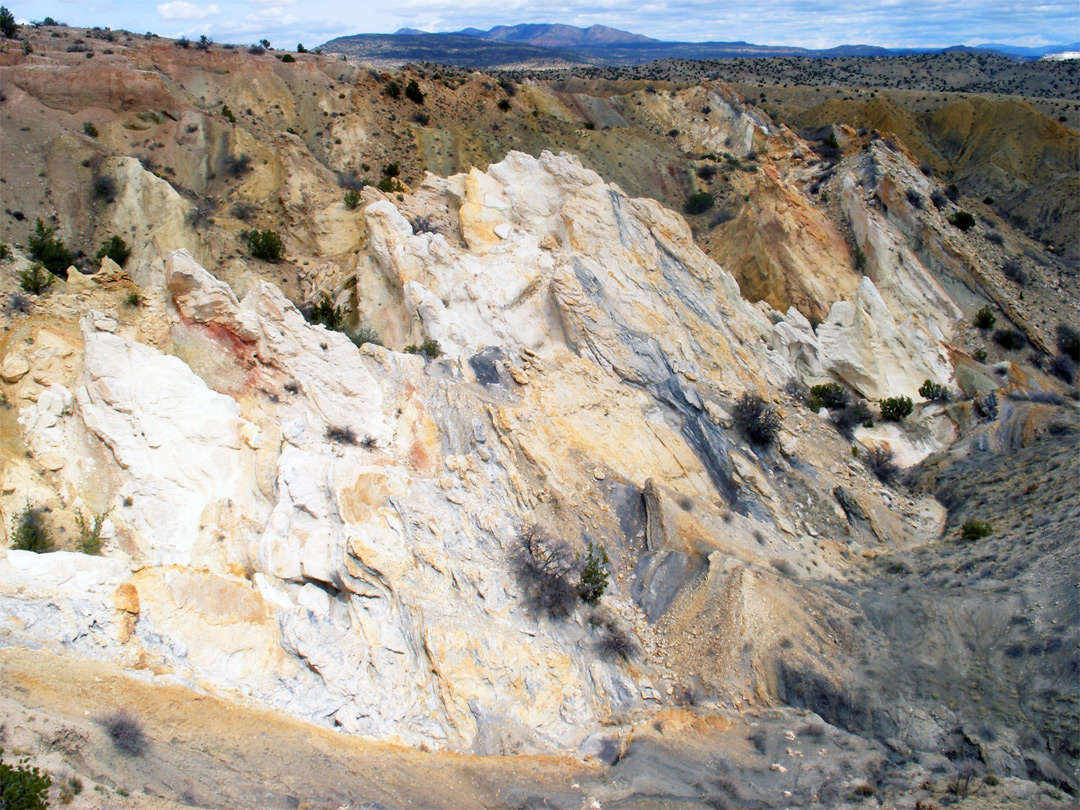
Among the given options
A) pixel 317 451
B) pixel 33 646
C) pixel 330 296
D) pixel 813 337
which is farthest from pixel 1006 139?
pixel 33 646

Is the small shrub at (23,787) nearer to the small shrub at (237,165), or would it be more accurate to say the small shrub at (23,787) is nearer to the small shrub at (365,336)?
the small shrub at (365,336)

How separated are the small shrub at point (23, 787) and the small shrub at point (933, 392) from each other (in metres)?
28.5

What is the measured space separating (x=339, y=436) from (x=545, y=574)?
5.94 meters

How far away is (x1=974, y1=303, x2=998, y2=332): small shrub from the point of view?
1178 inches

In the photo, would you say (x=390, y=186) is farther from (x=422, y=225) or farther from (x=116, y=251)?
(x=116, y=251)

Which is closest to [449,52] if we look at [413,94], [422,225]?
[413,94]

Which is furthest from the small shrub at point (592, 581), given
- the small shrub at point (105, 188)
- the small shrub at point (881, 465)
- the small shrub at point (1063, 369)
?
the small shrub at point (1063, 369)

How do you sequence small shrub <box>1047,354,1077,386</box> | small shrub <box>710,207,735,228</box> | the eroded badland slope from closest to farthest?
1. the eroded badland slope
2. small shrub <box>1047,354,1077,386</box>
3. small shrub <box>710,207,735,228</box>

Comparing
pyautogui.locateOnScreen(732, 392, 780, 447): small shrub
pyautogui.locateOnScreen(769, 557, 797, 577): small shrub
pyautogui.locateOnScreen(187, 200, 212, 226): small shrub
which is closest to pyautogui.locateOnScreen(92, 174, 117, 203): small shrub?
pyautogui.locateOnScreen(187, 200, 212, 226): small shrub

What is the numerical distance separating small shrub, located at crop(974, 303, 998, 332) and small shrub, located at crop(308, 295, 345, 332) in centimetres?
2808

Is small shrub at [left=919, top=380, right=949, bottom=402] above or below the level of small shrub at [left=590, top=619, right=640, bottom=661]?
above

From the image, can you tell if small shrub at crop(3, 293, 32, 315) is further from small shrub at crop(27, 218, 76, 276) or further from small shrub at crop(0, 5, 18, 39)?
small shrub at crop(0, 5, 18, 39)

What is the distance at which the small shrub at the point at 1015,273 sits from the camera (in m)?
31.8

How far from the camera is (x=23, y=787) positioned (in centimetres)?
719
